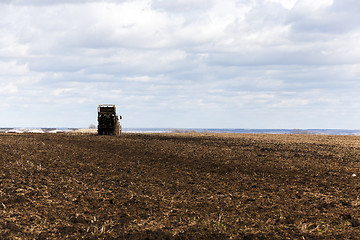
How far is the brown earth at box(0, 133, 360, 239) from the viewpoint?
30.3 feet

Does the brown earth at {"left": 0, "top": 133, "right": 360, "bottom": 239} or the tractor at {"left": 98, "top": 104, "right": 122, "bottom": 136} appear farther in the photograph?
the tractor at {"left": 98, "top": 104, "right": 122, "bottom": 136}

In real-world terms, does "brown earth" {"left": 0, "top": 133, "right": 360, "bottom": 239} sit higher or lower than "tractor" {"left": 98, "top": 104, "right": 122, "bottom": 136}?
lower

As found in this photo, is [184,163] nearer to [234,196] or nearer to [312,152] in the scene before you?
[234,196]

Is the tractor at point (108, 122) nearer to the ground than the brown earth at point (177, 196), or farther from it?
farther from it

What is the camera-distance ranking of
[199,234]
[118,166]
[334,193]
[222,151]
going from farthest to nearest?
[222,151], [118,166], [334,193], [199,234]

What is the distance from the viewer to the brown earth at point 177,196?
9.23 m

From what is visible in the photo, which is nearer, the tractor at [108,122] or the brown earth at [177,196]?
the brown earth at [177,196]

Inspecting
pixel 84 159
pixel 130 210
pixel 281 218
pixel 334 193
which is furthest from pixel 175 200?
pixel 84 159

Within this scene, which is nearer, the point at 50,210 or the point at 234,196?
the point at 50,210

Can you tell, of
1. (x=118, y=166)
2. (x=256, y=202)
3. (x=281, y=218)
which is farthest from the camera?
(x=118, y=166)

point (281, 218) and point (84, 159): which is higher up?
point (84, 159)

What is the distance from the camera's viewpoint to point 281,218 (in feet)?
32.6

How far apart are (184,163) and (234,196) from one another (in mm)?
5052

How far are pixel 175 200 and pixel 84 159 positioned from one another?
7.31 meters
